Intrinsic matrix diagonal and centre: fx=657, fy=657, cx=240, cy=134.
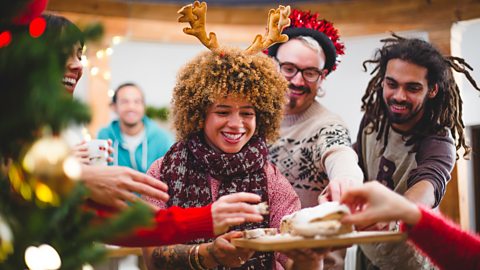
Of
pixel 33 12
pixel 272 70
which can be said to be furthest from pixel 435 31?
pixel 33 12

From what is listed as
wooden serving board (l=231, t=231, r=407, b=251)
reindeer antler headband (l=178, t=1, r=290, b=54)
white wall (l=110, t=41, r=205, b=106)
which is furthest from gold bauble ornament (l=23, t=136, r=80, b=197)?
white wall (l=110, t=41, r=205, b=106)

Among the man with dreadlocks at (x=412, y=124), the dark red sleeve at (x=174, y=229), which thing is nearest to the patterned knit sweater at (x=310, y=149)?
the man with dreadlocks at (x=412, y=124)

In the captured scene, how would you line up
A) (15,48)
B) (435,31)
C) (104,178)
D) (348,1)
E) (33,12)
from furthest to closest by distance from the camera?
(348,1), (435,31), (104,178), (33,12), (15,48)

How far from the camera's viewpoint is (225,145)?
2.22 m

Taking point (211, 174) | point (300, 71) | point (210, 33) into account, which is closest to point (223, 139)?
point (211, 174)

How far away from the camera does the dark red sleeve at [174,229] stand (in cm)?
161

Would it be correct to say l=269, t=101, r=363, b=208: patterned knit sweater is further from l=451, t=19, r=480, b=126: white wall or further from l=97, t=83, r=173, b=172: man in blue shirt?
l=97, t=83, r=173, b=172: man in blue shirt

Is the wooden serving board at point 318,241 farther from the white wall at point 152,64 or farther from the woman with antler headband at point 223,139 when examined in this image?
the white wall at point 152,64

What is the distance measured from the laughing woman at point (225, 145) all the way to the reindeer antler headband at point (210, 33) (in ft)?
0.14

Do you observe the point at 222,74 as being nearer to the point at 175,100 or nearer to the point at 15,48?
the point at 175,100

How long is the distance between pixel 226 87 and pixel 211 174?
0.99 feet

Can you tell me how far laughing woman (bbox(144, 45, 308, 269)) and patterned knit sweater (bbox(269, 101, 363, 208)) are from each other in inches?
12.0

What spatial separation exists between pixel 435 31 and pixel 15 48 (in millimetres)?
3744

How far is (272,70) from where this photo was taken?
228 cm
